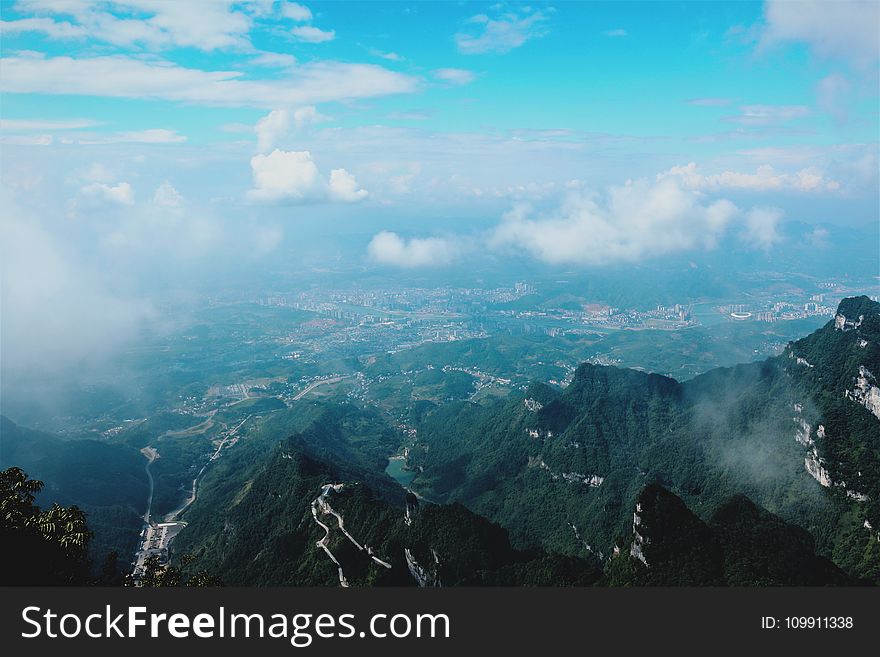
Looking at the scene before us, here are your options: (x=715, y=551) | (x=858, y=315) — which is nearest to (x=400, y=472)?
(x=715, y=551)

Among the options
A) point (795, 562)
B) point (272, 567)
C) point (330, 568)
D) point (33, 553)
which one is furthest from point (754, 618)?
point (272, 567)

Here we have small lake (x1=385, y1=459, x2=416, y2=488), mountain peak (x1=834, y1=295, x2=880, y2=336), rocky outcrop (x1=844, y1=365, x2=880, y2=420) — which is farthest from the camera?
small lake (x1=385, y1=459, x2=416, y2=488)

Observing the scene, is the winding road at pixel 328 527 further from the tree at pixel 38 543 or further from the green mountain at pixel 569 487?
the tree at pixel 38 543

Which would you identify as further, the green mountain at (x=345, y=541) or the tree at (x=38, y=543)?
the green mountain at (x=345, y=541)

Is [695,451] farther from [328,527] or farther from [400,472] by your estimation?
[400,472]

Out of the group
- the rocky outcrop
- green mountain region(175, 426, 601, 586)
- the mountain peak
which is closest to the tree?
green mountain region(175, 426, 601, 586)

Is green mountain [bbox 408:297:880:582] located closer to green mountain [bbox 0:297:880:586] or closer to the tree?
green mountain [bbox 0:297:880:586]

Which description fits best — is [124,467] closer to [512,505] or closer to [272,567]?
[272,567]

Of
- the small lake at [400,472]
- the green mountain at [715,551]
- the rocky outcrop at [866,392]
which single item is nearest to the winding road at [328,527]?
the green mountain at [715,551]
